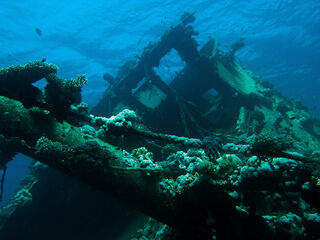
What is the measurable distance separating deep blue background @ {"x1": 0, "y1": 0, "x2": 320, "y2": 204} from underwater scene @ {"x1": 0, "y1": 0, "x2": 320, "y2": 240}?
0.14 meters

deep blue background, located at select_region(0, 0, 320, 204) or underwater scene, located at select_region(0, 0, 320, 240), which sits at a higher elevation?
deep blue background, located at select_region(0, 0, 320, 204)

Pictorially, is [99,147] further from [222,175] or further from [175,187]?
[222,175]

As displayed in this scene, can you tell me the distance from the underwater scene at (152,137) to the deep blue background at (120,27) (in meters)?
0.14

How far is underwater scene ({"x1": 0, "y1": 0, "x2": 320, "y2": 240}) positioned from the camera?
156 inches

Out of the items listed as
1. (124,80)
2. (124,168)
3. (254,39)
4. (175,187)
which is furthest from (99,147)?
(254,39)

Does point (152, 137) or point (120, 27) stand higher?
point (120, 27)

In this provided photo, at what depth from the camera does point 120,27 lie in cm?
2156

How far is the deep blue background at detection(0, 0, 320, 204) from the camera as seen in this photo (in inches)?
762

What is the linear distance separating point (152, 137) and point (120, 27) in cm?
2053

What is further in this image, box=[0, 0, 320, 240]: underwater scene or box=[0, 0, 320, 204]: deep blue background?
box=[0, 0, 320, 204]: deep blue background

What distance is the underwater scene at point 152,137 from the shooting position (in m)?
3.96

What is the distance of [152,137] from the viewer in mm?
4422

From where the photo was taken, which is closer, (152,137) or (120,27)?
(152,137)

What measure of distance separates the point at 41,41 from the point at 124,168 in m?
22.6
